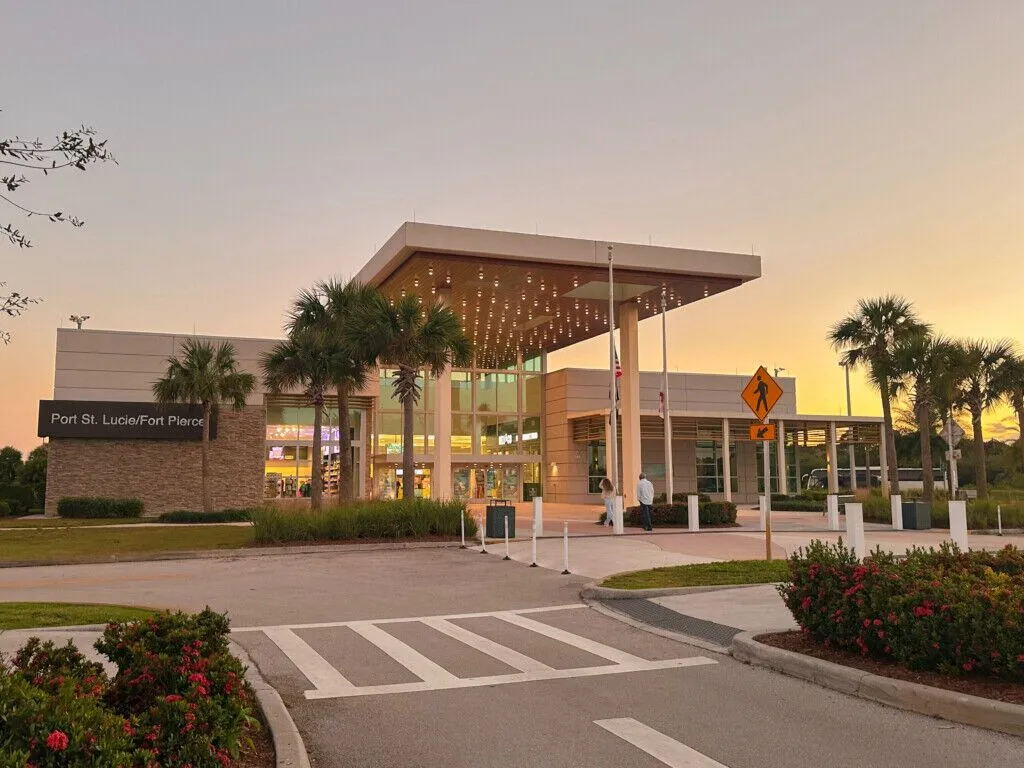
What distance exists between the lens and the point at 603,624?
35.4 ft

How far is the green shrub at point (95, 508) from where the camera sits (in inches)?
1486

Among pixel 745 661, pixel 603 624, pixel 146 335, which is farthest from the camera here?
pixel 146 335

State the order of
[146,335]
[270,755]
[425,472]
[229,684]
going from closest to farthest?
1. [229,684]
2. [270,755]
3. [146,335]
4. [425,472]

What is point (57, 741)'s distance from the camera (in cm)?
350

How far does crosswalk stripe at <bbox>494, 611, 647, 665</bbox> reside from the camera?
28.3 ft

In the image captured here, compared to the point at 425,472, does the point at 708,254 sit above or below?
above

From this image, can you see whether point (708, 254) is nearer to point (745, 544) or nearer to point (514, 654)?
point (745, 544)

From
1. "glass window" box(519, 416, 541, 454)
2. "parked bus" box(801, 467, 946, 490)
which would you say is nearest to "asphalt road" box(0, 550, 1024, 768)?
"glass window" box(519, 416, 541, 454)

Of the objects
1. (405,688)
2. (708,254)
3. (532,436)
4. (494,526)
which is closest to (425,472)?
(532,436)

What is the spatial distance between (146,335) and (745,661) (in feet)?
127

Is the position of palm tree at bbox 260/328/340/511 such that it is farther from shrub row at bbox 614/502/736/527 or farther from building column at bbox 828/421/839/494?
building column at bbox 828/421/839/494

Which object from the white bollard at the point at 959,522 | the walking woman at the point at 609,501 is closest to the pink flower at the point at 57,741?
the white bollard at the point at 959,522

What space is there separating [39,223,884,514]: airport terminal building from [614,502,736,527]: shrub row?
963cm

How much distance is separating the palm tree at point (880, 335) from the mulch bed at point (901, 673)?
30922 mm
